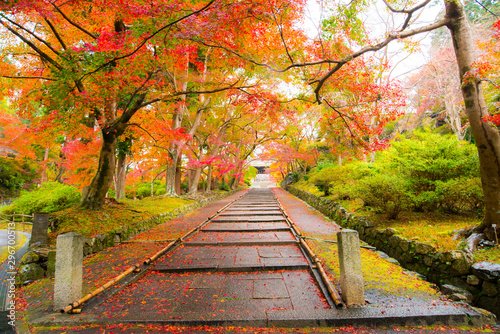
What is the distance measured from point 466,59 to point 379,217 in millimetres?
4087

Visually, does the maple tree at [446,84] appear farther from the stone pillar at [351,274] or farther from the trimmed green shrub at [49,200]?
the trimmed green shrub at [49,200]

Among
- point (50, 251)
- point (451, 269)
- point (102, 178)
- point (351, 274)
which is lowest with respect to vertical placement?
point (451, 269)

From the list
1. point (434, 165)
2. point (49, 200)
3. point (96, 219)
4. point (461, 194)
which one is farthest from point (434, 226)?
point (49, 200)

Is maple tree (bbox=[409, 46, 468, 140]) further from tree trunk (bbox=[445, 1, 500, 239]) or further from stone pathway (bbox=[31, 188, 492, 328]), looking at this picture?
stone pathway (bbox=[31, 188, 492, 328])

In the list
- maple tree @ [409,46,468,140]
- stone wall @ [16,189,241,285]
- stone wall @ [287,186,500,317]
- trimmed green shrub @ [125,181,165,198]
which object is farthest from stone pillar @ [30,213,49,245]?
maple tree @ [409,46,468,140]

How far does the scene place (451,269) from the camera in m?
3.69

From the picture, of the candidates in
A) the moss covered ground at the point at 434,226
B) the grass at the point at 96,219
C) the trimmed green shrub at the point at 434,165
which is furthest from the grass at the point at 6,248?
the trimmed green shrub at the point at 434,165

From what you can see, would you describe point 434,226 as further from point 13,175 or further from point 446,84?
point 13,175

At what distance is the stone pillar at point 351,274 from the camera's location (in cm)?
293

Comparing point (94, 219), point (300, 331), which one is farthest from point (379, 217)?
point (94, 219)

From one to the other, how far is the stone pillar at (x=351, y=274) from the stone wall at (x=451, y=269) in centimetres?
138

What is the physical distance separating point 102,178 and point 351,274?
7.46m

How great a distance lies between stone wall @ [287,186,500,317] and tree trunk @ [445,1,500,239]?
37.6 inches

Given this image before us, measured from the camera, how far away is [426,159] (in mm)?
5605
